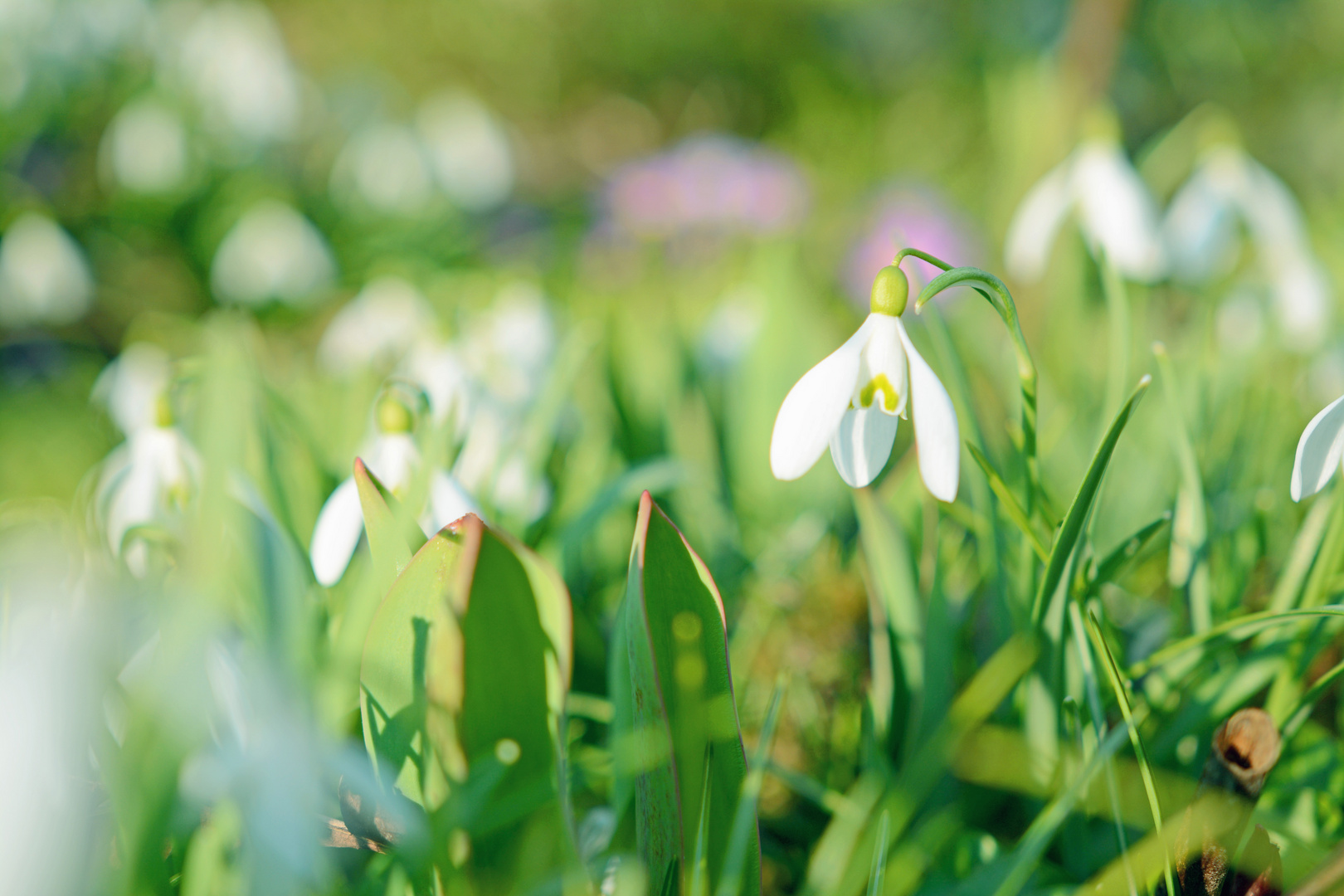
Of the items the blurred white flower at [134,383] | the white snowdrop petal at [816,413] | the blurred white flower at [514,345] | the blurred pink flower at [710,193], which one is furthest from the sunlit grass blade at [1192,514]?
the blurred pink flower at [710,193]

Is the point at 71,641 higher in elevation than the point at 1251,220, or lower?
lower

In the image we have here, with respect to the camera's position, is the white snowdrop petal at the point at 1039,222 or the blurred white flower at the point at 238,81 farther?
the blurred white flower at the point at 238,81

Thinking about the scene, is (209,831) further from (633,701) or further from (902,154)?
(902,154)

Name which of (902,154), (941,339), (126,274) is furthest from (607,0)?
(941,339)

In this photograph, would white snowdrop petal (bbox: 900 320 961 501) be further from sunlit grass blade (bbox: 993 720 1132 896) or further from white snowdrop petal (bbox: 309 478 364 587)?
white snowdrop petal (bbox: 309 478 364 587)

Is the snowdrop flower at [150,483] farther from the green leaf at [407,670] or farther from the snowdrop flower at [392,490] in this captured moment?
the green leaf at [407,670]

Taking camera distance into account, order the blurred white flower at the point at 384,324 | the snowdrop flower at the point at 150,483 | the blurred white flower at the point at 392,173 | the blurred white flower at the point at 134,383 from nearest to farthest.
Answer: the snowdrop flower at the point at 150,483, the blurred white flower at the point at 134,383, the blurred white flower at the point at 384,324, the blurred white flower at the point at 392,173

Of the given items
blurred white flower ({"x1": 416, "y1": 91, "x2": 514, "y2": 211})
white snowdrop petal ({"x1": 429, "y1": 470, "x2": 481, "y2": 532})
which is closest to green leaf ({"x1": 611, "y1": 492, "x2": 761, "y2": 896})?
white snowdrop petal ({"x1": 429, "y1": 470, "x2": 481, "y2": 532})
